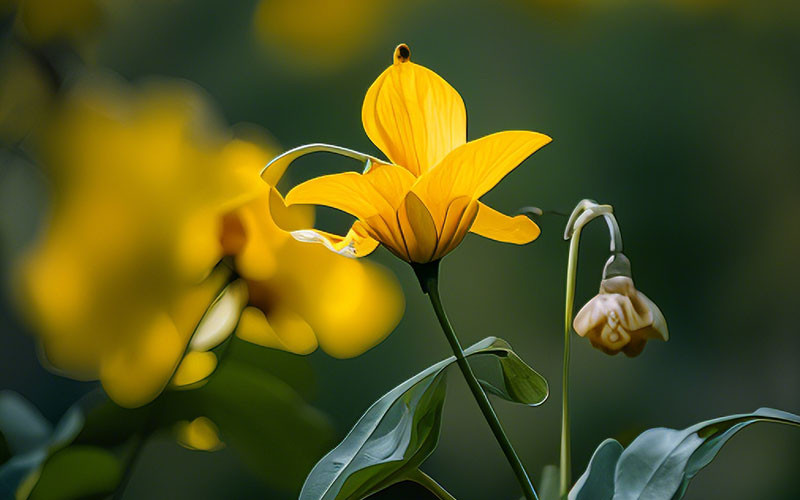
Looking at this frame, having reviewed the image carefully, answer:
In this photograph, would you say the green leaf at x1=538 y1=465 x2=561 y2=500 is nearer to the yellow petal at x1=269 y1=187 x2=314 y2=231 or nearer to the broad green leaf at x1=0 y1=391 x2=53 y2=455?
the yellow petal at x1=269 y1=187 x2=314 y2=231

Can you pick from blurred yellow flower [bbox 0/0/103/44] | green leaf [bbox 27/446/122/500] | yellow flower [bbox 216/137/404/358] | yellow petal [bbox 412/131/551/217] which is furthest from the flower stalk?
blurred yellow flower [bbox 0/0/103/44]

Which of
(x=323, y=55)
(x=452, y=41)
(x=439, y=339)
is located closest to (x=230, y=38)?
(x=323, y=55)

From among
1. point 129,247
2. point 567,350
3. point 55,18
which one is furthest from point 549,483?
point 55,18

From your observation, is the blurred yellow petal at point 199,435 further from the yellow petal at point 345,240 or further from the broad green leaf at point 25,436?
the yellow petal at point 345,240

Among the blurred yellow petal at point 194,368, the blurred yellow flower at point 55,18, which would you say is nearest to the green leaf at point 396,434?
the blurred yellow petal at point 194,368

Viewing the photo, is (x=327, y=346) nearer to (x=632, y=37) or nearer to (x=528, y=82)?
(x=528, y=82)
